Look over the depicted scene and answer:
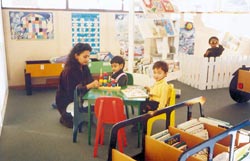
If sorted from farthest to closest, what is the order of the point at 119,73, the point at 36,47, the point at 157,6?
the point at 36,47 < the point at 157,6 < the point at 119,73

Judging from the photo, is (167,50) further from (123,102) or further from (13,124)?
(13,124)

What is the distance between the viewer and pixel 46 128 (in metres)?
3.82

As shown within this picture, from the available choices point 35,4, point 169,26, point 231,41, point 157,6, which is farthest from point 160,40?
point 231,41

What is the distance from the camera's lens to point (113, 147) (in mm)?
1739

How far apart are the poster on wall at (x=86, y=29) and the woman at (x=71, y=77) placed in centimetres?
214

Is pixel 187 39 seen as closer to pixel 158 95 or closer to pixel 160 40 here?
pixel 160 40

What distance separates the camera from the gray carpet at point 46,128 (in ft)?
10.2

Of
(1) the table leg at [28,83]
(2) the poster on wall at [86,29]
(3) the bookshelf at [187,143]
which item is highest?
(2) the poster on wall at [86,29]

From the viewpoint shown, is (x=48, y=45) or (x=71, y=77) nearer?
(x=71, y=77)

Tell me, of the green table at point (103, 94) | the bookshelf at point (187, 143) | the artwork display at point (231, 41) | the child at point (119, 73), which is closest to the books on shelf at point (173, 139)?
the bookshelf at point (187, 143)

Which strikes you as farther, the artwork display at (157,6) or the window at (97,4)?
the window at (97,4)

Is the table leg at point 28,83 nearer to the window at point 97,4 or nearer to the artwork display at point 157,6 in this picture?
the window at point 97,4

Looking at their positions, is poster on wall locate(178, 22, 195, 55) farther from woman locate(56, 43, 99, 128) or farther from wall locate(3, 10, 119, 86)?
woman locate(56, 43, 99, 128)

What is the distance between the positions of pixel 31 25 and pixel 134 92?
3188 millimetres
